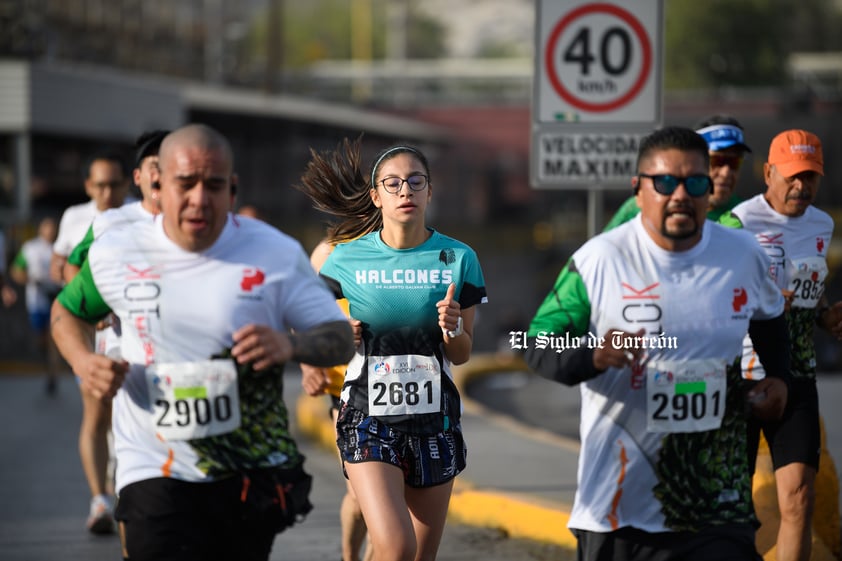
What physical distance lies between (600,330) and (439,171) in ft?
187

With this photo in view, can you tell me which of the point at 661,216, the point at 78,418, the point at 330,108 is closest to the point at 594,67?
the point at 661,216

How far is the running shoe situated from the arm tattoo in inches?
164

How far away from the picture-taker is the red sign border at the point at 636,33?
26.7 ft

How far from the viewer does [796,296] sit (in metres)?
6.16

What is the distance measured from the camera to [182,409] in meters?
4.44

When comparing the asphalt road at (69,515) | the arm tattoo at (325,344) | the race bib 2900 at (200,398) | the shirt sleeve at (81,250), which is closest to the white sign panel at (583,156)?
the asphalt road at (69,515)

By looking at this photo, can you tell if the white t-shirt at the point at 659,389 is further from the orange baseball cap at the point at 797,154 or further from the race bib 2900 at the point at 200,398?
the orange baseball cap at the point at 797,154

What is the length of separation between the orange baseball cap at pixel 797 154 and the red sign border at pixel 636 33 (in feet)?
6.67

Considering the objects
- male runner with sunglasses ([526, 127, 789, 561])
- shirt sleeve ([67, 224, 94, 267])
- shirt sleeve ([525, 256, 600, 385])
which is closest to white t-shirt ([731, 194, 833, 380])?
male runner with sunglasses ([526, 127, 789, 561])

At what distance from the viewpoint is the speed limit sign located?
26.7ft

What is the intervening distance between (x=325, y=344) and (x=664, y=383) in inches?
42.6

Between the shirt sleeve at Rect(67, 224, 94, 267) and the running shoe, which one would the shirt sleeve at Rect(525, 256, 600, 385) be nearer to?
the shirt sleeve at Rect(67, 224, 94, 267)

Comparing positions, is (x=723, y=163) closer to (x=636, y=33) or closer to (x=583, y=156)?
(x=583, y=156)

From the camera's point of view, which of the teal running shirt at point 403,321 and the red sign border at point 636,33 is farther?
the red sign border at point 636,33
